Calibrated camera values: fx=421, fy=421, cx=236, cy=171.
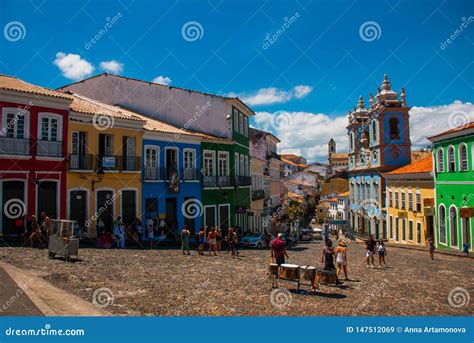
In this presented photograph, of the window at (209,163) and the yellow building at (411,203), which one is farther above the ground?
the window at (209,163)

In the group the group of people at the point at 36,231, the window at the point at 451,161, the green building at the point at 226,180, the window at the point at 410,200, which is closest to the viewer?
the group of people at the point at 36,231

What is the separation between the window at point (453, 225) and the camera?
26925 mm

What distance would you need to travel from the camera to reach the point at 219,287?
11219mm

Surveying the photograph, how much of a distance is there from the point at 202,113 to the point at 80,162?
38.7ft

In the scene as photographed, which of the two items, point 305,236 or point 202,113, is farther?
point 305,236

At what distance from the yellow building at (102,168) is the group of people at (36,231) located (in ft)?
9.61

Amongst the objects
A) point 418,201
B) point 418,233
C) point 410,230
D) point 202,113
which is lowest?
point 418,233

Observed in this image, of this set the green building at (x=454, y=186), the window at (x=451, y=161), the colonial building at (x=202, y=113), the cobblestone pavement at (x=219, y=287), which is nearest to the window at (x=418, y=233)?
the green building at (x=454, y=186)

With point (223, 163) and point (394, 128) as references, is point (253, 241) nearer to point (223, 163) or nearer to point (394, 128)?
point (223, 163)

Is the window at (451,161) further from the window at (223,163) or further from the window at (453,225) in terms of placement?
the window at (223,163)

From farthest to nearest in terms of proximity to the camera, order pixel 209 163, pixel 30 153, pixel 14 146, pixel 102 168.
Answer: pixel 209 163 < pixel 102 168 < pixel 30 153 < pixel 14 146

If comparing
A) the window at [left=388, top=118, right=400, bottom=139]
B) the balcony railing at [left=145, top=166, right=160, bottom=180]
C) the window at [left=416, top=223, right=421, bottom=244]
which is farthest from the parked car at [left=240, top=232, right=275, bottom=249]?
the window at [left=388, top=118, right=400, bottom=139]

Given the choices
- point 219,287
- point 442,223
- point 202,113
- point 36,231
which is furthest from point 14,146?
point 442,223

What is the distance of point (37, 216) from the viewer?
59.4 ft
